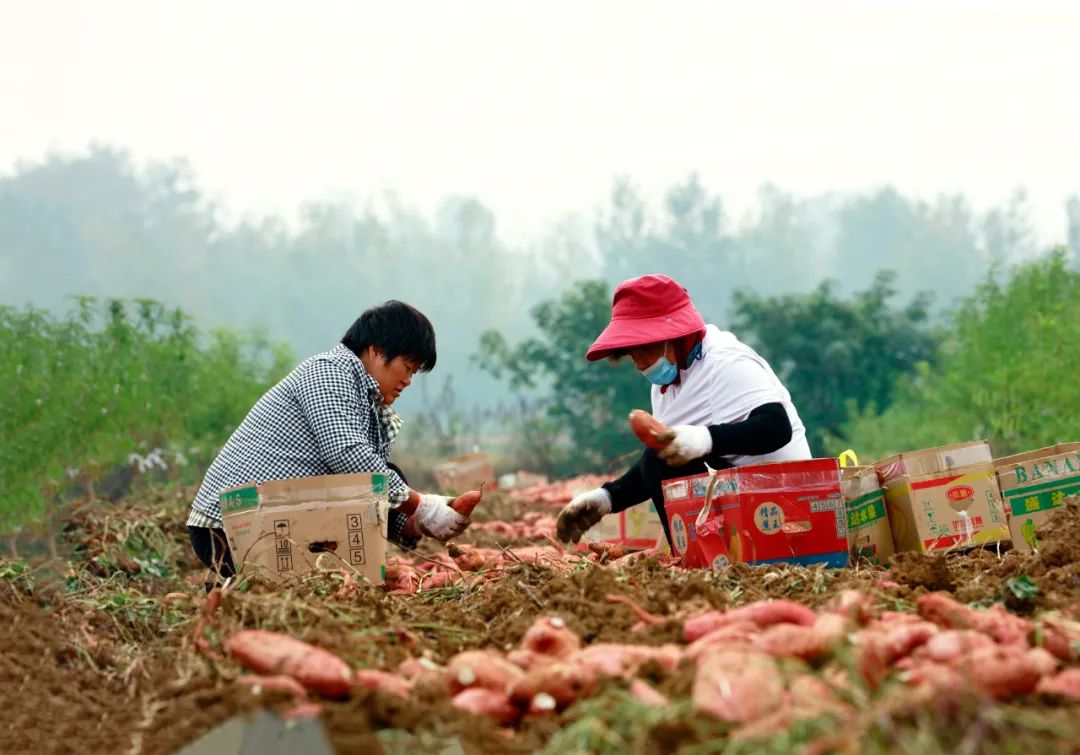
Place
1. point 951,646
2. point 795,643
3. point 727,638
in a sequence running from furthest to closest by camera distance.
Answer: point 727,638, point 795,643, point 951,646

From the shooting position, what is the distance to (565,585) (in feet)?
11.1

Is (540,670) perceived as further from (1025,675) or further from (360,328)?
(360,328)

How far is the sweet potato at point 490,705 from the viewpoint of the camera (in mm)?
2430

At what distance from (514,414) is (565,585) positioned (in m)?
16.2

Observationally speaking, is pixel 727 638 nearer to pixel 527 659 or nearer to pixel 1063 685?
pixel 527 659

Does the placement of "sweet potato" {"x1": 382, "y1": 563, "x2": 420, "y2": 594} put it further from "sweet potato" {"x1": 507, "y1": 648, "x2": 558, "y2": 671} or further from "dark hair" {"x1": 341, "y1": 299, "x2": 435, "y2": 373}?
"sweet potato" {"x1": 507, "y1": 648, "x2": 558, "y2": 671}

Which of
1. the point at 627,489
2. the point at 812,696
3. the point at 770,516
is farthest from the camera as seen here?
the point at 627,489

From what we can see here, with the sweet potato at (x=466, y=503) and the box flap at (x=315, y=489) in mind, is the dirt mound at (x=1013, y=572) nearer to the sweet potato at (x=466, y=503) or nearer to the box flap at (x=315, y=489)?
the sweet potato at (x=466, y=503)

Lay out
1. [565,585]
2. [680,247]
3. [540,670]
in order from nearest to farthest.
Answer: [540,670], [565,585], [680,247]

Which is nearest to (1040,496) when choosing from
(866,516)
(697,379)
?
(866,516)

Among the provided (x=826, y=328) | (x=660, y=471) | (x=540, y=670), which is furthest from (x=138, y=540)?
(x=826, y=328)

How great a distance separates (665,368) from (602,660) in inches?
84.2

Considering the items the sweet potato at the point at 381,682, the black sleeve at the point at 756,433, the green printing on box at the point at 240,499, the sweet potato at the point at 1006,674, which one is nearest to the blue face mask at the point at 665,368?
the black sleeve at the point at 756,433

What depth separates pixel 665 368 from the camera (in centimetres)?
451
